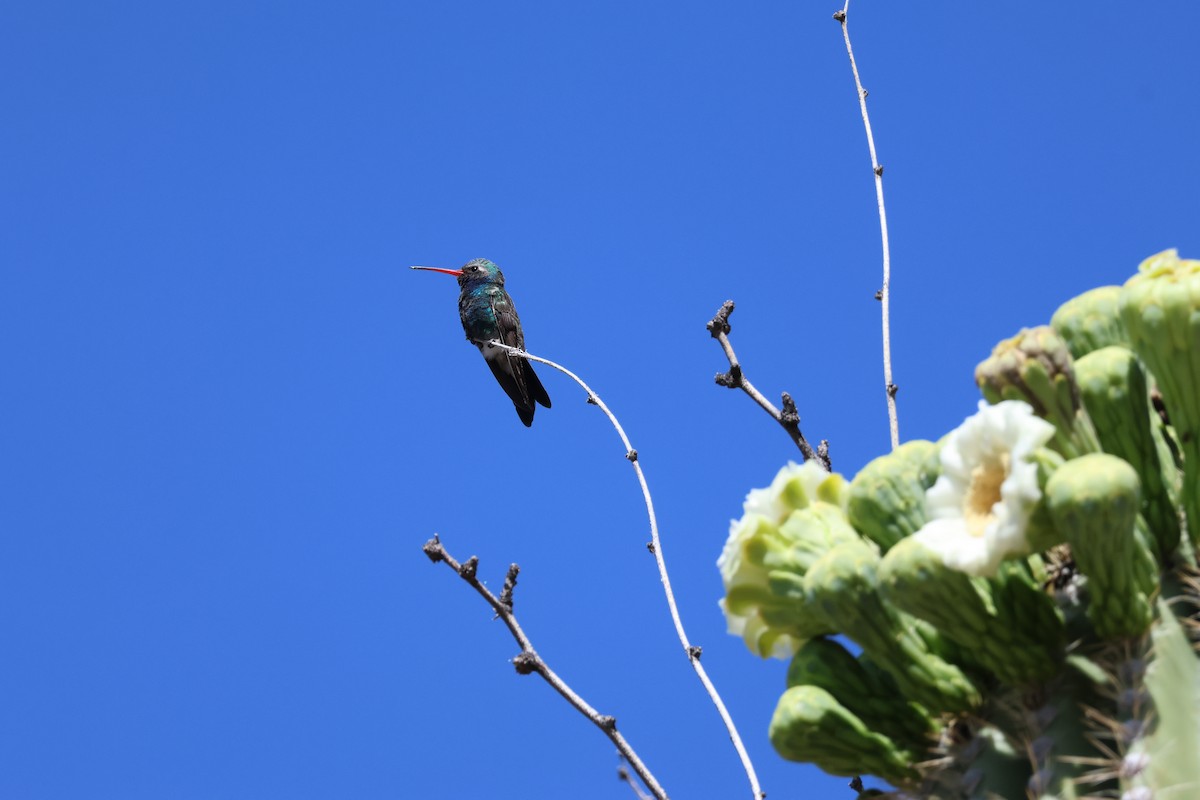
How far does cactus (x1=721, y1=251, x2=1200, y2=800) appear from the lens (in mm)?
1726

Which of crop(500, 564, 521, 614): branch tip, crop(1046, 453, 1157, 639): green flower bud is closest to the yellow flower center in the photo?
crop(1046, 453, 1157, 639): green flower bud

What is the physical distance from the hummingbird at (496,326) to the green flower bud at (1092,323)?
10385 mm

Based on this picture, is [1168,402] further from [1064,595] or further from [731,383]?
[731,383]

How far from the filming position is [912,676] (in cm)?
201

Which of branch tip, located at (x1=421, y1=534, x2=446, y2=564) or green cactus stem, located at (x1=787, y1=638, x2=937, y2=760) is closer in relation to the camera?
green cactus stem, located at (x1=787, y1=638, x2=937, y2=760)

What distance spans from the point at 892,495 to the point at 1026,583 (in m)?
0.26

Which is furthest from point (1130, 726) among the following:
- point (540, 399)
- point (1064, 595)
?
point (540, 399)

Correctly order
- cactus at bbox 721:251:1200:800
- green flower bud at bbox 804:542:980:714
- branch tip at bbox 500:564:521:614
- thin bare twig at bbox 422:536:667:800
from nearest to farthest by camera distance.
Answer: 1. cactus at bbox 721:251:1200:800
2. green flower bud at bbox 804:542:980:714
3. thin bare twig at bbox 422:536:667:800
4. branch tip at bbox 500:564:521:614

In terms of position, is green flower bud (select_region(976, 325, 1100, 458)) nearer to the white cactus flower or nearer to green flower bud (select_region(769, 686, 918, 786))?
the white cactus flower

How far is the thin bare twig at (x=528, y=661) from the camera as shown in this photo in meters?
2.98

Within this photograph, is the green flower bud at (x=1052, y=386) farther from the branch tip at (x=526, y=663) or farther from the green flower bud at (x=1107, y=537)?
the branch tip at (x=526, y=663)

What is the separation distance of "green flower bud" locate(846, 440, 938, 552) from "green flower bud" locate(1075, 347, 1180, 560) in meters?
0.26

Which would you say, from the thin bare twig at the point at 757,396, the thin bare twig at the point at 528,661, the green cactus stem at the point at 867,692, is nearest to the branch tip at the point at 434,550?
the thin bare twig at the point at 528,661

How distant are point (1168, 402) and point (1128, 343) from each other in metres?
0.18
